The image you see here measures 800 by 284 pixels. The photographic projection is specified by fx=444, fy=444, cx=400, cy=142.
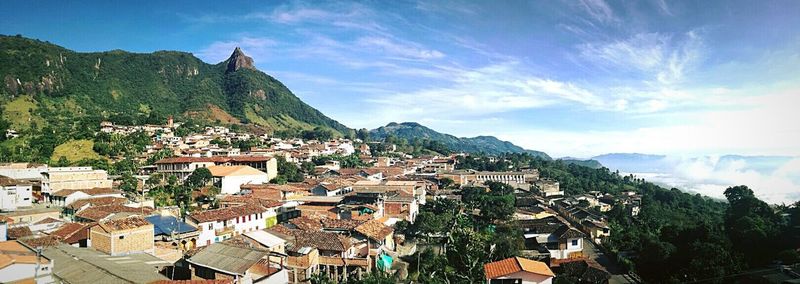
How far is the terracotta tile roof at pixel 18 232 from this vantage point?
69.8 feet

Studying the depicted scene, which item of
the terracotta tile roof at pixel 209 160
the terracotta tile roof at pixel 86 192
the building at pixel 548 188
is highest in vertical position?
the terracotta tile roof at pixel 209 160

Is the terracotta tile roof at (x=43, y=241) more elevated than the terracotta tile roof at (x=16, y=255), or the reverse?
the terracotta tile roof at (x=16, y=255)

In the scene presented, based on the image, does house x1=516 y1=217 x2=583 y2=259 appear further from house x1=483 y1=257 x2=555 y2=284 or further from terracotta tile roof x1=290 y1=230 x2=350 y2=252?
terracotta tile roof x1=290 y1=230 x2=350 y2=252

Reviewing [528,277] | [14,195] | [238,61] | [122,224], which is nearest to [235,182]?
[14,195]

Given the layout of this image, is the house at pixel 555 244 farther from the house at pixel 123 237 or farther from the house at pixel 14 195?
the house at pixel 14 195

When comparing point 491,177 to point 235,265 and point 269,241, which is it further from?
point 235,265

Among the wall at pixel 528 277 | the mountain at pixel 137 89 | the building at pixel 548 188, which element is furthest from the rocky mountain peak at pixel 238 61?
the wall at pixel 528 277

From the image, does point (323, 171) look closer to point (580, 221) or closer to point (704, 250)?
point (580, 221)

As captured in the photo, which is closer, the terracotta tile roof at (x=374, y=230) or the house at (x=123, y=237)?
the house at (x=123, y=237)

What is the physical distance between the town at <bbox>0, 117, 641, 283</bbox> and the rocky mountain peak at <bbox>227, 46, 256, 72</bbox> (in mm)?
129018

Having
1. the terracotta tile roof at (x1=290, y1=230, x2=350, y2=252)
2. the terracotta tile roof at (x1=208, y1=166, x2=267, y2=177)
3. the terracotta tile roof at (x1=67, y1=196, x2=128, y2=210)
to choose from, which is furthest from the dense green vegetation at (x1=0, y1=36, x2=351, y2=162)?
the terracotta tile roof at (x1=290, y1=230, x2=350, y2=252)

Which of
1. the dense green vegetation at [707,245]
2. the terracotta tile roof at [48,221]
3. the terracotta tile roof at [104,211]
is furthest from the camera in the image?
the terracotta tile roof at [104,211]

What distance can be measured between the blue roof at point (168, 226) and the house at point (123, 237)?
168 cm

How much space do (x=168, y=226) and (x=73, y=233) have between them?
4.13 meters
